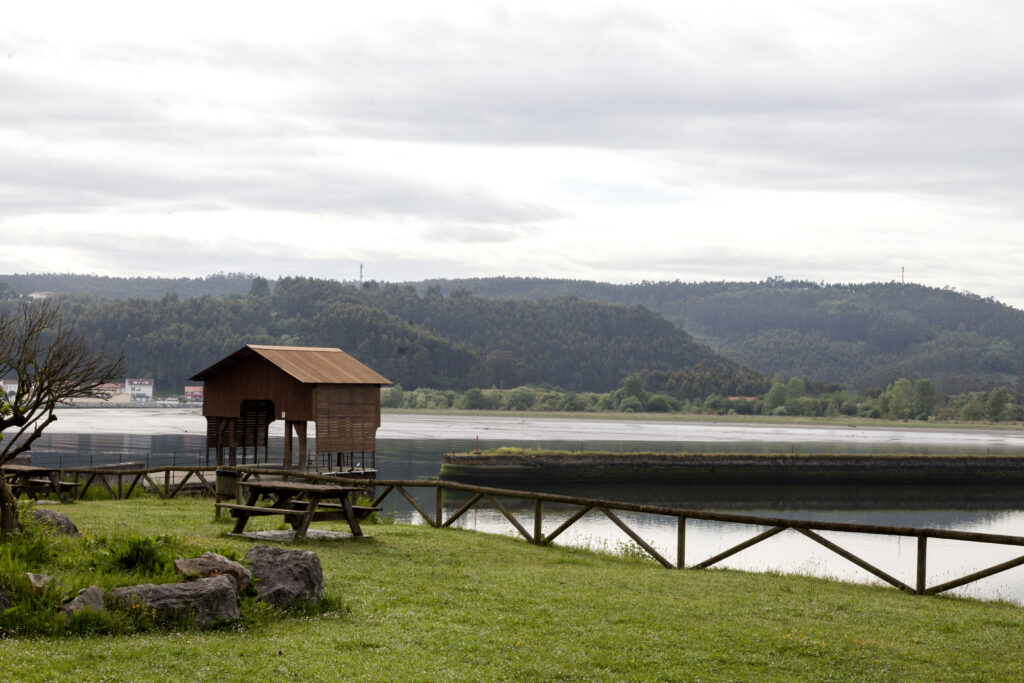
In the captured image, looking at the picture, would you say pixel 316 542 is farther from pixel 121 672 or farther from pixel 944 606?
pixel 944 606

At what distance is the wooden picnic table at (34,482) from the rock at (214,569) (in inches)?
496

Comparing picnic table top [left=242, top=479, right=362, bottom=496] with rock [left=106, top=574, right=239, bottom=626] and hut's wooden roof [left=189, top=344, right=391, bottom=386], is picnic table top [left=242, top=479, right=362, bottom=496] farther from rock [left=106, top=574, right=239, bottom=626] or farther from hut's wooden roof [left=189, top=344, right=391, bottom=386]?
hut's wooden roof [left=189, top=344, right=391, bottom=386]

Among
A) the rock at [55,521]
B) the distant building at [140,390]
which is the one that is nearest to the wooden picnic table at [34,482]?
the rock at [55,521]

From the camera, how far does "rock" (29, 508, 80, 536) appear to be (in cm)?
1270

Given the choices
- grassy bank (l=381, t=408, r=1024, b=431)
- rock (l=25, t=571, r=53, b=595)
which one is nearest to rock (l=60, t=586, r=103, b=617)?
rock (l=25, t=571, r=53, b=595)

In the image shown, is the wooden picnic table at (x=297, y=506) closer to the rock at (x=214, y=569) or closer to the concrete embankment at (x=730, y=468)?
the rock at (x=214, y=569)

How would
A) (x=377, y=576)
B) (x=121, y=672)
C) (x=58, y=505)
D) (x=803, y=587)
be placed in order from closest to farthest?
(x=121, y=672) < (x=377, y=576) < (x=803, y=587) < (x=58, y=505)

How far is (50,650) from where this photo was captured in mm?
8164

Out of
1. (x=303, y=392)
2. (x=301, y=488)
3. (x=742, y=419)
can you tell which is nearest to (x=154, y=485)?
(x=301, y=488)

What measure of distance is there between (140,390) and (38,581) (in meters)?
198

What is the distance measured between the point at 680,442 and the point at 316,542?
293 ft

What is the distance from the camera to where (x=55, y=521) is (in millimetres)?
12859

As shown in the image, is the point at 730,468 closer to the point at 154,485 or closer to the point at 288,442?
the point at 288,442

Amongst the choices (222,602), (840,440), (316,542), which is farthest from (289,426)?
(840,440)
